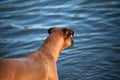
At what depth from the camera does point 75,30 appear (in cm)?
1320

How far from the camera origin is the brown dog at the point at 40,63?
728cm

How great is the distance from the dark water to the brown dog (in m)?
1.57

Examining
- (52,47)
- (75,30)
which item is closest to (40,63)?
(52,47)

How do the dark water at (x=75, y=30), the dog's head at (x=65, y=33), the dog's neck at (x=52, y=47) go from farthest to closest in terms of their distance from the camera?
the dark water at (x=75, y=30)
the dog's head at (x=65, y=33)
the dog's neck at (x=52, y=47)

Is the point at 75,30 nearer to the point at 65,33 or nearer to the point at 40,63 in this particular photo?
the point at 65,33

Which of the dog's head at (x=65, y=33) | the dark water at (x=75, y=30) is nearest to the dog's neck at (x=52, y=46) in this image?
the dog's head at (x=65, y=33)

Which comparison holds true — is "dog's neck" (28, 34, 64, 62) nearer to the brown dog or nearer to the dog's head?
the brown dog

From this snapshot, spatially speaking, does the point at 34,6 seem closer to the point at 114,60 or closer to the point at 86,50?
the point at 86,50

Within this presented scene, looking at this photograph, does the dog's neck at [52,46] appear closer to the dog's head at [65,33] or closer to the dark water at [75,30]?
the dog's head at [65,33]

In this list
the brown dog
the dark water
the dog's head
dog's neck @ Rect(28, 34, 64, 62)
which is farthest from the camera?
the dark water

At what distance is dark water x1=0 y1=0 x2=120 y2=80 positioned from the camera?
10.6 metres

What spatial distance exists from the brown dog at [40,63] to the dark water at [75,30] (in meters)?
1.57

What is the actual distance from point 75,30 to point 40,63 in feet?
16.8

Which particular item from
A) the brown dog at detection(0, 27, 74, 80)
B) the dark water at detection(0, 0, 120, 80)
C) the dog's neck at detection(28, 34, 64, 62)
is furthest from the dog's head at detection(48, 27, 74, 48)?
the dark water at detection(0, 0, 120, 80)
